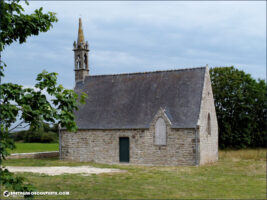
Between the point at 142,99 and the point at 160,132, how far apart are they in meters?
3.38

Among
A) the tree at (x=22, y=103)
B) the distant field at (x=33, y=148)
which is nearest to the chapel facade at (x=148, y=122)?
the distant field at (x=33, y=148)

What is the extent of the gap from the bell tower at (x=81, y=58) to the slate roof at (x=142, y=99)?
216 centimetres

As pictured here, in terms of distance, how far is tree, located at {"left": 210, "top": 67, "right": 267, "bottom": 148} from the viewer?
3900cm

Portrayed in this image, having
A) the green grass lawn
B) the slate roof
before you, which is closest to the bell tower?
the slate roof

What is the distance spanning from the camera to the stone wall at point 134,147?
24016 mm

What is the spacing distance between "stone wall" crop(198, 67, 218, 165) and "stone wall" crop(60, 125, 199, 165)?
114 cm

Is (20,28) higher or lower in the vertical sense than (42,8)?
lower

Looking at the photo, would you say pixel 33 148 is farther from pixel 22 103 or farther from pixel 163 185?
pixel 22 103

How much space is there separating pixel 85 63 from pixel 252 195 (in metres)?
21.9

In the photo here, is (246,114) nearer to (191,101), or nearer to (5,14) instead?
(191,101)

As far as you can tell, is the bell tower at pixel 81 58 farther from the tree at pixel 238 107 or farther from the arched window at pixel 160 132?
the tree at pixel 238 107

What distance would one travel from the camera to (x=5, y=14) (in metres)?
6.62

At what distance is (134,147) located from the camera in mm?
25453

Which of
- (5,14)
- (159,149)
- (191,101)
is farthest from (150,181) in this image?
(5,14)
